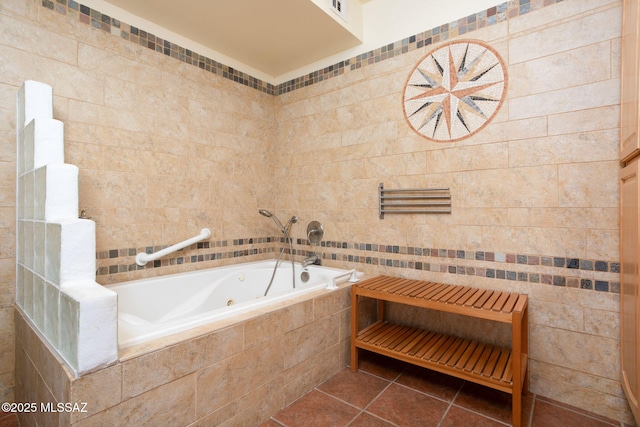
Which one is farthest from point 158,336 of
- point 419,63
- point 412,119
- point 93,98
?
point 419,63

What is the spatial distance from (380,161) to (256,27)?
1293 millimetres

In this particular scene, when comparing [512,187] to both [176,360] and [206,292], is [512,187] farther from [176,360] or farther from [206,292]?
[206,292]

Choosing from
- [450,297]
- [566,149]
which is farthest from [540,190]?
[450,297]

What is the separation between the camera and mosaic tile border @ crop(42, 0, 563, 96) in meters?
1.84

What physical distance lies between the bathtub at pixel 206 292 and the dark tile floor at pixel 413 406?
21.8 inches

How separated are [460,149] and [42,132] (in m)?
2.12

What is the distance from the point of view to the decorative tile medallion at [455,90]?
190 centimetres

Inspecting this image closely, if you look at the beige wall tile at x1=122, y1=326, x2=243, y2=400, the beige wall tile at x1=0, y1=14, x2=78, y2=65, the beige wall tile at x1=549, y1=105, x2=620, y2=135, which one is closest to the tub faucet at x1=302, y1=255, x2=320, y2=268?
the beige wall tile at x1=122, y1=326, x2=243, y2=400

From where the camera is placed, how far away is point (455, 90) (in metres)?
2.02

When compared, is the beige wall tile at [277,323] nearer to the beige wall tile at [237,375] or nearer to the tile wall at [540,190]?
the beige wall tile at [237,375]

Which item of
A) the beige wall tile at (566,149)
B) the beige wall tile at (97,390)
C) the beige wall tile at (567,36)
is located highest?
the beige wall tile at (567,36)

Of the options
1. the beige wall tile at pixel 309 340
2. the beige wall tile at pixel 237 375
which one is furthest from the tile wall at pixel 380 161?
the beige wall tile at pixel 237 375

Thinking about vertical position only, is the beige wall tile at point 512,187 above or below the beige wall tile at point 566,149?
below

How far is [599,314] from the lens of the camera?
161 centimetres
